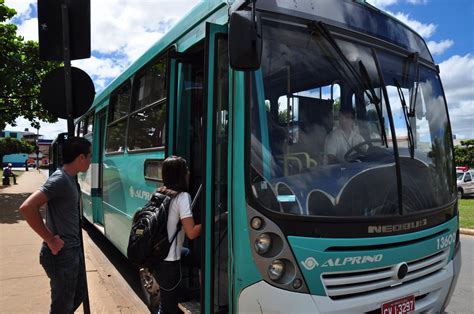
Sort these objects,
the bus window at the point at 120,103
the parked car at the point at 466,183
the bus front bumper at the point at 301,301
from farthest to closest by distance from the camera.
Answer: the parked car at the point at 466,183 → the bus window at the point at 120,103 → the bus front bumper at the point at 301,301

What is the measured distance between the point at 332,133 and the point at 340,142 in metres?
0.09

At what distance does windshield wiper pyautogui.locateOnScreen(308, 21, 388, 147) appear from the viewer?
3.11 meters

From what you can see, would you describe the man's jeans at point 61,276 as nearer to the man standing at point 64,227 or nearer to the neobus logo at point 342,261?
the man standing at point 64,227

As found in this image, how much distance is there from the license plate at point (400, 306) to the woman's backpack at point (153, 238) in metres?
1.64

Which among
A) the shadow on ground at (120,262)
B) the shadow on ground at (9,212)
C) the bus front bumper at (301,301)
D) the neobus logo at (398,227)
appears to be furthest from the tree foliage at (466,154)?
the bus front bumper at (301,301)

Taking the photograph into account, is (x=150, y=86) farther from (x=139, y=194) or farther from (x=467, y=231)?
(x=467, y=231)

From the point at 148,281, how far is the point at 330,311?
2.35 meters

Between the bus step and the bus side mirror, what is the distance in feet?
6.75

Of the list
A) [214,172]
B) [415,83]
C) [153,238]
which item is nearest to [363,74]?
[415,83]

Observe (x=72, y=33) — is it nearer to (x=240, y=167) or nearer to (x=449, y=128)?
(x=240, y=167)

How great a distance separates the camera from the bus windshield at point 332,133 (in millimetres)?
2857

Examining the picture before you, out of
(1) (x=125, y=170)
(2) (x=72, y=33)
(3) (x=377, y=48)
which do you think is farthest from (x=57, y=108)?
(3) (x=377, y=48)

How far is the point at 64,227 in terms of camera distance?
3.29 metres

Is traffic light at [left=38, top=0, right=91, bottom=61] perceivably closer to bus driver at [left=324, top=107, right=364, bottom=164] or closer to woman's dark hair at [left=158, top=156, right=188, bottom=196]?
woman's dark hair at [left=158, top=156, right=188, bottom=196]
